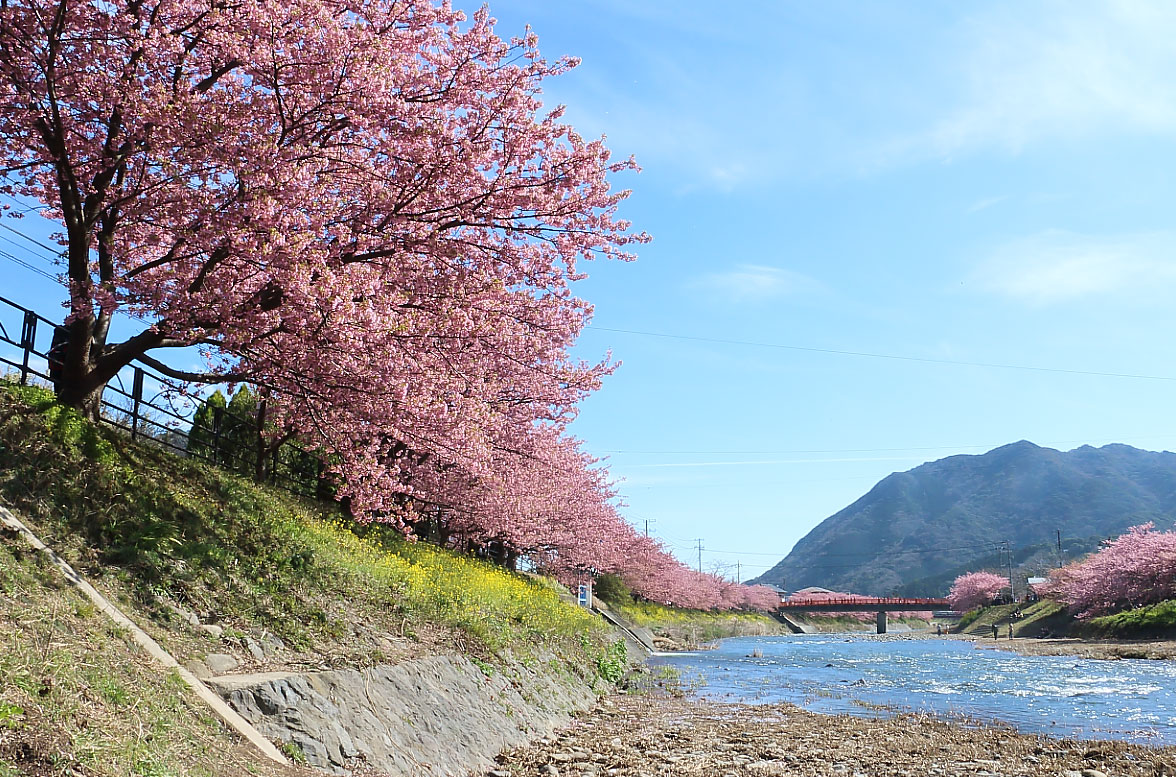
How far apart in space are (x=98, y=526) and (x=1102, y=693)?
25255mm

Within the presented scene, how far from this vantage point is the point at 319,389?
13.0 metres

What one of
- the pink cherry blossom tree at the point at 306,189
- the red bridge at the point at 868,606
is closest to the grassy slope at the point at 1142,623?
the pink cherry blossom tree at the point at 306,189

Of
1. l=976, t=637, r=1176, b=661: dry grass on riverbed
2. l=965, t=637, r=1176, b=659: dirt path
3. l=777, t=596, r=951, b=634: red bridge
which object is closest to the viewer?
l=976, t=637, r=1176, b=661: dry grass on riverbed

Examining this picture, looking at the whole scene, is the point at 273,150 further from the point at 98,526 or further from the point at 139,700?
the point at 139,700

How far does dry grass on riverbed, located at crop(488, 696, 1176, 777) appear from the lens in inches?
453

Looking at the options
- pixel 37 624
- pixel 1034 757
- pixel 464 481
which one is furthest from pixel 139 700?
pixel 464 481

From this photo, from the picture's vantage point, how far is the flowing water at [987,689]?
18078mm

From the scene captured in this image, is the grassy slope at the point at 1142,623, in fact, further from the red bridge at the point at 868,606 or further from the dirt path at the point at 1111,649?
the red bridge at the point at 868,606

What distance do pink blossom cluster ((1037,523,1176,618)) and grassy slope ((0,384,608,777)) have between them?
5256 cm

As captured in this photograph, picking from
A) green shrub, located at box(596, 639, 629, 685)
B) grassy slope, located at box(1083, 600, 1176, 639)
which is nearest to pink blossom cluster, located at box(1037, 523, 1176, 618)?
grassy slope, located at box(1083, 600, 1176, 639)

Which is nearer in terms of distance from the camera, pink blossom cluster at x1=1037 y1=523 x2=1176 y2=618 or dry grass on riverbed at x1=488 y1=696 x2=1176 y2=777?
dry grass on riverbed at x1=488 y1=696 x2=1176 y2=777

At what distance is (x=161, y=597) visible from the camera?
9.92m

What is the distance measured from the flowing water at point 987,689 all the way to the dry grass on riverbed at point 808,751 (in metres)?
2.37

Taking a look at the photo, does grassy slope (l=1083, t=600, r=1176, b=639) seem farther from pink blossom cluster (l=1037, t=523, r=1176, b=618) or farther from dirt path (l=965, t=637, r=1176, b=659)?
pink blossom cluster (l=1037, t=523, r=1176, b=618)
